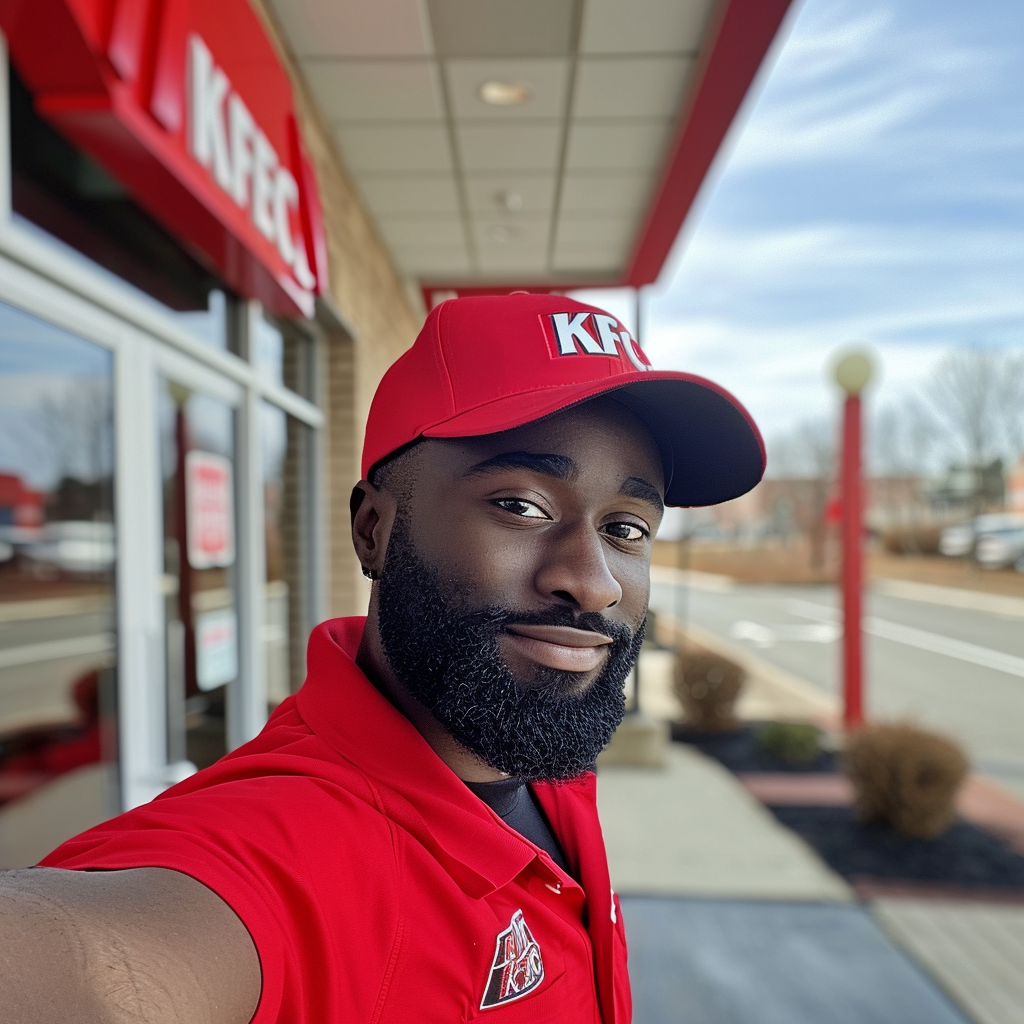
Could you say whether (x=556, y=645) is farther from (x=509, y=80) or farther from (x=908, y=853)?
(x=908, y=853)

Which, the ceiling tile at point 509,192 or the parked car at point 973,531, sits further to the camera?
the parked car at point 973,531

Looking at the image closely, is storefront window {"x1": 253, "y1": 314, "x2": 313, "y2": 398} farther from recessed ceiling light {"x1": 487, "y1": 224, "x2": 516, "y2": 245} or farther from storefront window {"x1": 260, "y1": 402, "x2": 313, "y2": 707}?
recessed ceiling light {"x1": 487, "y1": 224, "x2": 516, "y2": 245}

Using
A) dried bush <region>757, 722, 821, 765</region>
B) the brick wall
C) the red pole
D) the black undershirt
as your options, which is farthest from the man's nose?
the red pole

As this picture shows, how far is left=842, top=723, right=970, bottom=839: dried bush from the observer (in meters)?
5.50

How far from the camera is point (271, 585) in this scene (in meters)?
4.61

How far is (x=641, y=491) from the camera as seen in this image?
91 centimetres

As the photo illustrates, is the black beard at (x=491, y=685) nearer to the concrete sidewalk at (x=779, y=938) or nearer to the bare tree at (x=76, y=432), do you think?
the bare tree at (x=76, y=432)

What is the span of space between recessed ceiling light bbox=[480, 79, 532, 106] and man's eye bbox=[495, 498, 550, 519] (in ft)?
12.7

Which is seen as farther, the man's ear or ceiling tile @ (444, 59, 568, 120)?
ceiling tile @ (444, 59, 568, 120)

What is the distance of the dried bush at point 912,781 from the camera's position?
5496 millimetres

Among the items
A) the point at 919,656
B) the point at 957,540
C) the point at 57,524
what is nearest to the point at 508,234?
the point at 57,524

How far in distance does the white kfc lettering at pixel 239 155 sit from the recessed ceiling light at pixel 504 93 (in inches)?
46.4

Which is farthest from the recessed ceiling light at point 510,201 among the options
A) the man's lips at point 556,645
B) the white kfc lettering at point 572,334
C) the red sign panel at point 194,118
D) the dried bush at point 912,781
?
the man's lips at point 556,645

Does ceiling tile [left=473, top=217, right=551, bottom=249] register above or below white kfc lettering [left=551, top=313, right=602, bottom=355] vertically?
above
